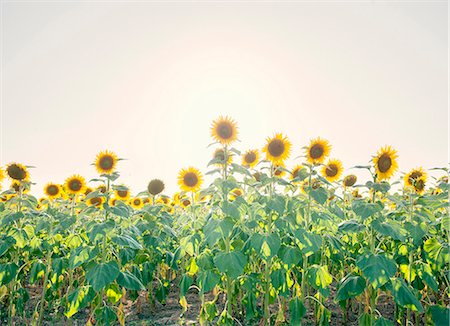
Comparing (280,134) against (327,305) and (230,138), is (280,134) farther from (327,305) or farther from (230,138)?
(327,305)

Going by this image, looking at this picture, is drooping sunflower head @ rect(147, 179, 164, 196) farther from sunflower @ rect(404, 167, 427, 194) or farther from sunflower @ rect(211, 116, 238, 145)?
sunflower @ rect(404, 167, 427, 194)

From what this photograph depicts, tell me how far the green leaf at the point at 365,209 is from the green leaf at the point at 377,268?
19.1 inches

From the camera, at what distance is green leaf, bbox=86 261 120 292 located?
4160 millimetres

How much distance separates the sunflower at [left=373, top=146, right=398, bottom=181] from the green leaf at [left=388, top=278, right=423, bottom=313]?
143cm

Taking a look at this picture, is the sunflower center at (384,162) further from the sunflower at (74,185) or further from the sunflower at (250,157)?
the sunflower at (74,185)

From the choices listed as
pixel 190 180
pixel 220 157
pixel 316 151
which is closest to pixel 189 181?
pixel 190 180

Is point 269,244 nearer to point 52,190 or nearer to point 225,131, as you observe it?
point 225,131

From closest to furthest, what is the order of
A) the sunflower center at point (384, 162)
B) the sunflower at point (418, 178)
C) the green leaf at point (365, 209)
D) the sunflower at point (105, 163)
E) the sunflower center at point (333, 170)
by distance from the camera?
the green leaf at point (365, 209) → the sunflower center at point (384, 162) → the sunflower at point (105, 163) → the sunflower at point (418, 178) → the sunflower center at point (333, 170)

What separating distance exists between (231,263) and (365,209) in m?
1.72

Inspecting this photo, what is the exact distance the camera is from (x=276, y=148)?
5.01 meters

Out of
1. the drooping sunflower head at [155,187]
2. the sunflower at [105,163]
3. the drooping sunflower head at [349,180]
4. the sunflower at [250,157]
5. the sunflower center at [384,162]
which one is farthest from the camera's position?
the drooping sunflower head at [349,180]

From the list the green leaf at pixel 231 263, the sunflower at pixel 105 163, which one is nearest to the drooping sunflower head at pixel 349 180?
the green leaf at pixel 231 263

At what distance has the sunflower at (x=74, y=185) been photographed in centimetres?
679

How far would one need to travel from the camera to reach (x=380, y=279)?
3.72 metres
